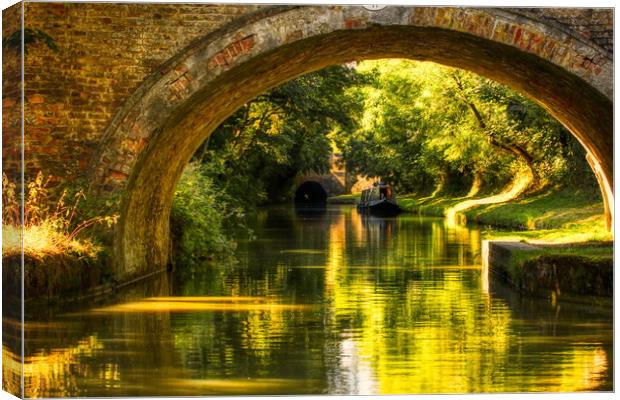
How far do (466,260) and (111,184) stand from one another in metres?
9.87

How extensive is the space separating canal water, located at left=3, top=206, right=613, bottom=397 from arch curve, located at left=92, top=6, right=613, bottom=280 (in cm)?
175

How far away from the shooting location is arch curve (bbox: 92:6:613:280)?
16781 millimetres

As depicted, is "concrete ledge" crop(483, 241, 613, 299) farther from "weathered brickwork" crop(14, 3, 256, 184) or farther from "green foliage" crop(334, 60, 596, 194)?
"green foliage" crop(334, 60, 596, 194)

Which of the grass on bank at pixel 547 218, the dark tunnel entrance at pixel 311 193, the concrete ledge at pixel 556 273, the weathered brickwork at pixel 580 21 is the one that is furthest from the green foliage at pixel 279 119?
the dark tunnel entrance at pixel 311 193

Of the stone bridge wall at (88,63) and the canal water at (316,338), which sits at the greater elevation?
the stone bridge wall at (88,63)

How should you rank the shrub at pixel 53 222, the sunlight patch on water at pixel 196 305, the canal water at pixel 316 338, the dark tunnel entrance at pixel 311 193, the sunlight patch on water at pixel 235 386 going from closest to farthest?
the sunlight patch on water at pixel 235 386, the canal water at pixel 316 338, the shrub at pixel 53 222, the sunlight patch on water at pixel 196 305, the dark tunnel entrance at pixel 311 193

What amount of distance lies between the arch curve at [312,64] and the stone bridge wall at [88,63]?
0.19 m

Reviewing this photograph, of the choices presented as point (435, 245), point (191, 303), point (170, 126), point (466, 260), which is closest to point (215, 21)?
point (170, 126)

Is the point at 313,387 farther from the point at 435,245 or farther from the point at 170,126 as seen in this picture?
the point at 435,245

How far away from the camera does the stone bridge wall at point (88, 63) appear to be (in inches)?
685

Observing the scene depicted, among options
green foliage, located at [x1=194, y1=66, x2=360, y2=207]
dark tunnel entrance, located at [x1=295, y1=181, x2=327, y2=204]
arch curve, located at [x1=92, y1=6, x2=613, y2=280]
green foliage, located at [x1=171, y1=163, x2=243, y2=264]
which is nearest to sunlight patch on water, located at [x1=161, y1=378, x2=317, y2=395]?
arch curve, located at [x1=92, y1=6, x2=613, y2=280]

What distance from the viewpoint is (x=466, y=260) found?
25797 millimetres

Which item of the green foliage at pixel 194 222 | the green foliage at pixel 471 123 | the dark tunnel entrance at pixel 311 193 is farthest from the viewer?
the dark tunnel entrance at pixel 311 193

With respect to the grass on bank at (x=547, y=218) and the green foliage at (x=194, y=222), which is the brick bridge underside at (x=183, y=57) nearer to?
the green foliage at (x=194, y=222)
